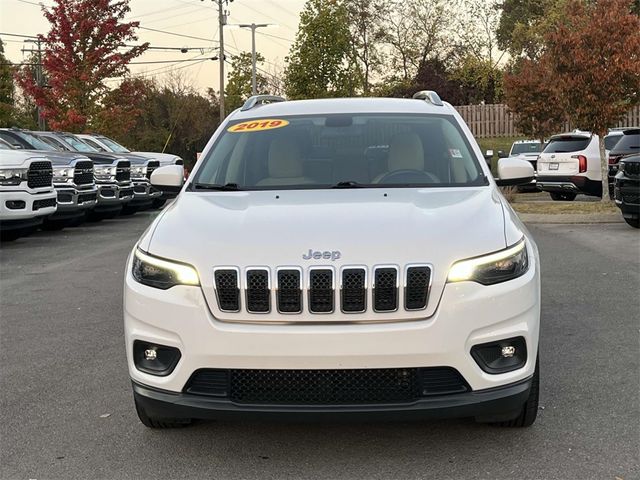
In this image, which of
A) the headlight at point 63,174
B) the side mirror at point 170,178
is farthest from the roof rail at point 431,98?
the headlight at point 63,174

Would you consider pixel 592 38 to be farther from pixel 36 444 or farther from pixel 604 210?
pixel 36 444

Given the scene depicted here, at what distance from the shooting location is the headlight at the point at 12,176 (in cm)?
1205

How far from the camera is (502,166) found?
534 centimetres

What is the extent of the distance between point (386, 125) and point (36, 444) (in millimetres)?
2809

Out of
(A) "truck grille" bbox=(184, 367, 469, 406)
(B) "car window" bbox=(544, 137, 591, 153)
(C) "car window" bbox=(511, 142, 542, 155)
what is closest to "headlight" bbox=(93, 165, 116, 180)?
(B) "car window" bbox=(544, 137, 591, 153)

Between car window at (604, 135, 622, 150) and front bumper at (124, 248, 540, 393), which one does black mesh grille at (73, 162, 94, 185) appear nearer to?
car window at (604, 135, 622, 150)

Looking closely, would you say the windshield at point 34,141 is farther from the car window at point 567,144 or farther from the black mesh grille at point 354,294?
the black mesh grille at point 354,294

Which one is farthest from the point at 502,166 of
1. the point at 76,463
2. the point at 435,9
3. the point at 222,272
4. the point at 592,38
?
the point at 435,9

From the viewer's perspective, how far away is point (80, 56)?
89.6 feet

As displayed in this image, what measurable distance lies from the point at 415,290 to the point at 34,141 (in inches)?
554

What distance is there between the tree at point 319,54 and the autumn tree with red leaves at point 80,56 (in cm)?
1214

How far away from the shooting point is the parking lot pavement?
3.65 meters

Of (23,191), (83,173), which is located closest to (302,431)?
(23,191)

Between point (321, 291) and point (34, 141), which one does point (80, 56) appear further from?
point (321, 291)
